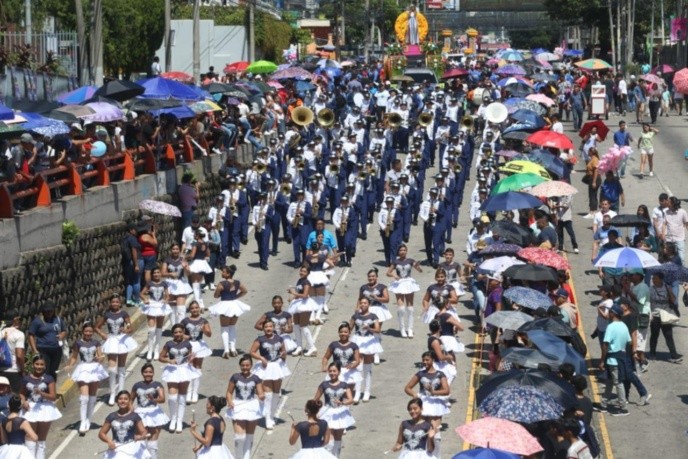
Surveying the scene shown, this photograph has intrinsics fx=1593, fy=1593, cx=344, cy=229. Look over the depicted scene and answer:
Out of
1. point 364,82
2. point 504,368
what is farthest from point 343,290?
point 364,82

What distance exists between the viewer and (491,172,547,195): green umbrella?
101ft

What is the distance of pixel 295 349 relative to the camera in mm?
25891

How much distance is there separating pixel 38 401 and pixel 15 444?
1751 mm

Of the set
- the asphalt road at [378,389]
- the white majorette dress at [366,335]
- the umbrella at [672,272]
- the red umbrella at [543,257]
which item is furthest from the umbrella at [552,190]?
the white majorette dress at [366,335]

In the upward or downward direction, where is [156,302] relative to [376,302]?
downward

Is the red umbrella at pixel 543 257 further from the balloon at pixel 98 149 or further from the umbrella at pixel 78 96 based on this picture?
the umbrella at pixel 78 96

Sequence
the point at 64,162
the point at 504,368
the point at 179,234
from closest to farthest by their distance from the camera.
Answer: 1. the point at 504,368
2. the point at 64,162
3. the point at 179,234

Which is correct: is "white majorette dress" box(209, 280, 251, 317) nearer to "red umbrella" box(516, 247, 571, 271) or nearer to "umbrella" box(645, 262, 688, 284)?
"red umbrella" box(516, 247, 571, 271)

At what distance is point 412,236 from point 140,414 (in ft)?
48.6

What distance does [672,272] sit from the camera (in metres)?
24.6

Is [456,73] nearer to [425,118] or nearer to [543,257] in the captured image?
[425,118]

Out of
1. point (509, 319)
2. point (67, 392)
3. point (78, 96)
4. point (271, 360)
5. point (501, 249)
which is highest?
point (78, 96)

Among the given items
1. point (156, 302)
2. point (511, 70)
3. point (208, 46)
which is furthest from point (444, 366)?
point (208, 46)

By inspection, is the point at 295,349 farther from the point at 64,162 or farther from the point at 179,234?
the point at 179,234
